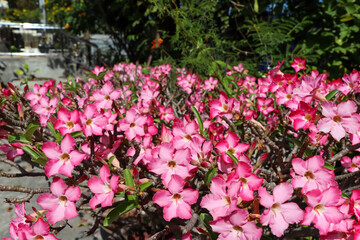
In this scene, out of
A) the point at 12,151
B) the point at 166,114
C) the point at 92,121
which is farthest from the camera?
the point at 166,114

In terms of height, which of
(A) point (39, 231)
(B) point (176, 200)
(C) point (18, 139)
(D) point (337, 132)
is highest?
(D) point (337, 132)

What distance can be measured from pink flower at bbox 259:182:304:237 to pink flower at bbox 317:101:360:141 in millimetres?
274

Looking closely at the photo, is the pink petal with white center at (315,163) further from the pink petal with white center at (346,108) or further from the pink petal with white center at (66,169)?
the pink petal with white center at (66,169)

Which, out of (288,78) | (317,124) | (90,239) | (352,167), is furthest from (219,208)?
(90,239)

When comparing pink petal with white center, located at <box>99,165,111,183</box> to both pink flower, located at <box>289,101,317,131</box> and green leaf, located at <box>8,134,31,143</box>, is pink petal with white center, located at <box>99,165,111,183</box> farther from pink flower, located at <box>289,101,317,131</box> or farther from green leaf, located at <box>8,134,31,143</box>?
pink flower, located at <box>289,101,317,131</box>

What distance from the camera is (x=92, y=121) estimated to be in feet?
3.78

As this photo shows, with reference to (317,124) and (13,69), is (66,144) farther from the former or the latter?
(13,69)

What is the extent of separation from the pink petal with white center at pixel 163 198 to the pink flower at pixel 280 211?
302 mm

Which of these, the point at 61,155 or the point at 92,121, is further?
the point at 92,121

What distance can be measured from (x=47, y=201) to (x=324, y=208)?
0.92 metres

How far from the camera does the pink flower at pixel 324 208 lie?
33.0 inches

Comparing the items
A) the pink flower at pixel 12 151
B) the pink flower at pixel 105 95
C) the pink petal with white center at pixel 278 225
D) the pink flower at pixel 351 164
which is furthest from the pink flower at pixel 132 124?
the pink flower at pixel 351 164

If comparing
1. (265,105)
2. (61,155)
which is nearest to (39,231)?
(61,155)

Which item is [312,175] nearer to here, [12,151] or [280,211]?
[280,211]
